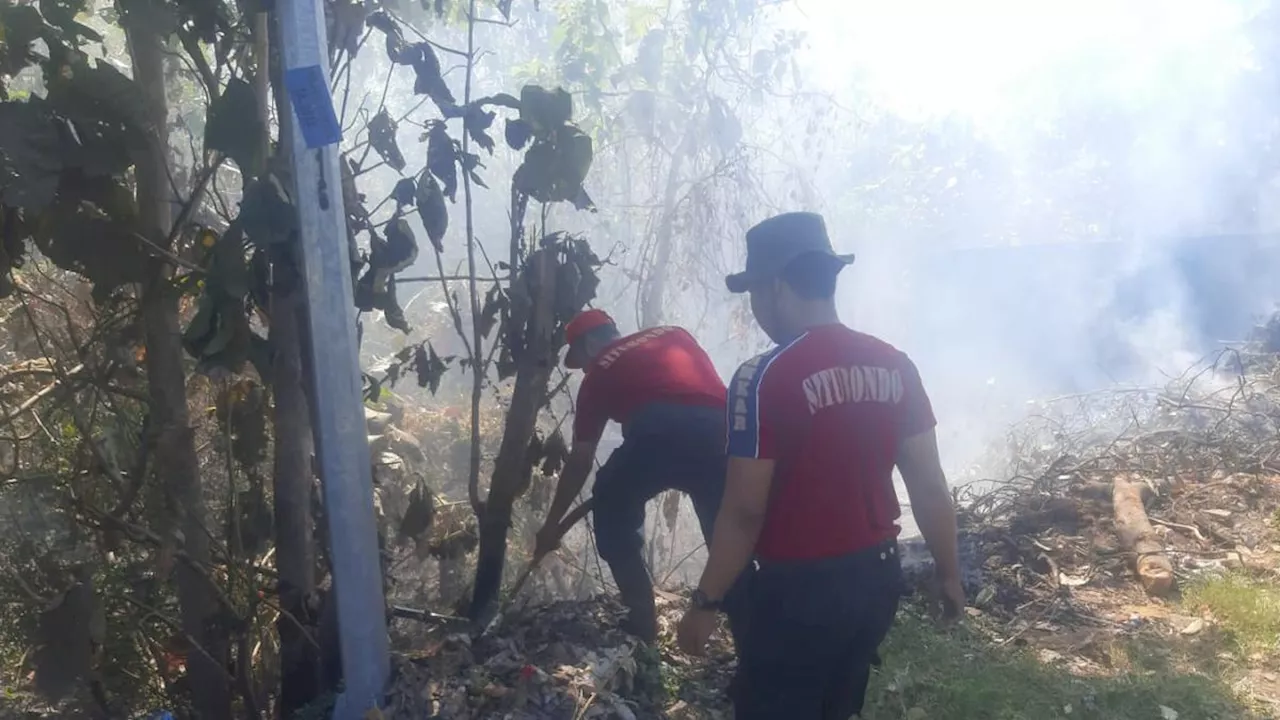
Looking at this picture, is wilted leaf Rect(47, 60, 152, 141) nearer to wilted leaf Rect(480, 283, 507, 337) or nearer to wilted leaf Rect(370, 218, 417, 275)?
wilted leaf Rect(370, 218, 417, 275)

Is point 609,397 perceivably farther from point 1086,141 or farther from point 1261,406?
point 1086,141

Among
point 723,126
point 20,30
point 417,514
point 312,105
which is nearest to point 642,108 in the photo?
point 723,126

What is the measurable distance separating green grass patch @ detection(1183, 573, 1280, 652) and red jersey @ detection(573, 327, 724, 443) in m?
2.78

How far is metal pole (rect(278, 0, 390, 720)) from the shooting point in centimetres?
262

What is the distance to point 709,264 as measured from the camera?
9289mm

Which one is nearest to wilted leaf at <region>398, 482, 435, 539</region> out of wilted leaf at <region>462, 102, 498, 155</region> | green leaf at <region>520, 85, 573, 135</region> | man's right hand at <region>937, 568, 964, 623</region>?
wilted leaf at <region>462, 102, 498, 155</region>

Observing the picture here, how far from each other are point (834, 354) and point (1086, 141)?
1877cm

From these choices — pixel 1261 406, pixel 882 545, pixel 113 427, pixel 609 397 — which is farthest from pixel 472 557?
pixel 1261 406

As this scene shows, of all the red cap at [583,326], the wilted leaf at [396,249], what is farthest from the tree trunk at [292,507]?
the red cap at [583,326]

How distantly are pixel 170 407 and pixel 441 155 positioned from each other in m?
1.32

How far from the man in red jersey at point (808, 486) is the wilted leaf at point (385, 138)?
1682 millimetres

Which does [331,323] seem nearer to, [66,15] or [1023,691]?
[66,15]

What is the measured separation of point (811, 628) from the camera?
8.57 ft

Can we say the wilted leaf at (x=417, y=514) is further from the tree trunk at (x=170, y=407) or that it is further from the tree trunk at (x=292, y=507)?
the tree trunk at (x=170, y=407)
